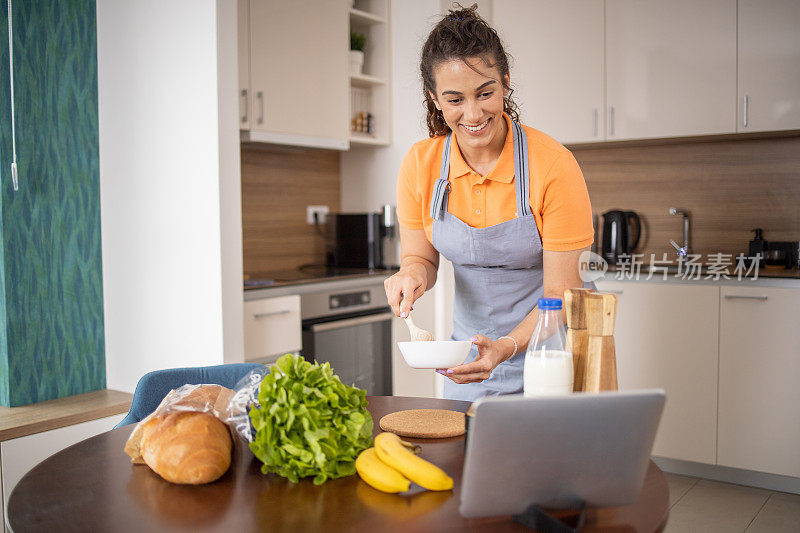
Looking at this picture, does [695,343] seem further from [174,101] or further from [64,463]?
[64,463]

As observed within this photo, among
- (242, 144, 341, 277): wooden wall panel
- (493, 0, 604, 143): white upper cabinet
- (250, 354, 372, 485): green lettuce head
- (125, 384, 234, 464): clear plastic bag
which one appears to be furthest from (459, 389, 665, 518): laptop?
(493, 0, 604, 143): white upper cabinet

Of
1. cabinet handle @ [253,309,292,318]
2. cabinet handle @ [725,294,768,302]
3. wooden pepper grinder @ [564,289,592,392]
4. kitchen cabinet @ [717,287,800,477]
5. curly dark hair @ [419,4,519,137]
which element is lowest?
kitchen cabinet @ [717,287,800,477]

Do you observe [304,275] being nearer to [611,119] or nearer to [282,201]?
[282,201]

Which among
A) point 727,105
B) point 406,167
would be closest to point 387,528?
point 406,167

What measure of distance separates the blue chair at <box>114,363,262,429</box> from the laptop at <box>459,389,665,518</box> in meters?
0.89

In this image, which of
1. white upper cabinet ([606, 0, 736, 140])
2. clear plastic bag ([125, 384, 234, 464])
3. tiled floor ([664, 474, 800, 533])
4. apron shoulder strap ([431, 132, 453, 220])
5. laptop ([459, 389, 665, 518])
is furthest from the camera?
white upper cabinet ([606, 0, 736, 140])

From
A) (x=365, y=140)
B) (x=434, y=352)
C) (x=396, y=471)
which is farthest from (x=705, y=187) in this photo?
(x=396, y=471)

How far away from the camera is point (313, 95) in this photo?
11.3 ft

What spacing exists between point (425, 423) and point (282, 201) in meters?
2.64

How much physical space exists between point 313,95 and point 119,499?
2649 mm

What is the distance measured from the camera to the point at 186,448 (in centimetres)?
108

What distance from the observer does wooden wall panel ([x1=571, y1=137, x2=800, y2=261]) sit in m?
3.57

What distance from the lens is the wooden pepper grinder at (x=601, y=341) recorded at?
107 cm

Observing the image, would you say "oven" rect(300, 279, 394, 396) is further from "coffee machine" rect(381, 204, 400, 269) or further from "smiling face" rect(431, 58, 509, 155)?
"smiling face" rect(431, 58, 509, 155)
